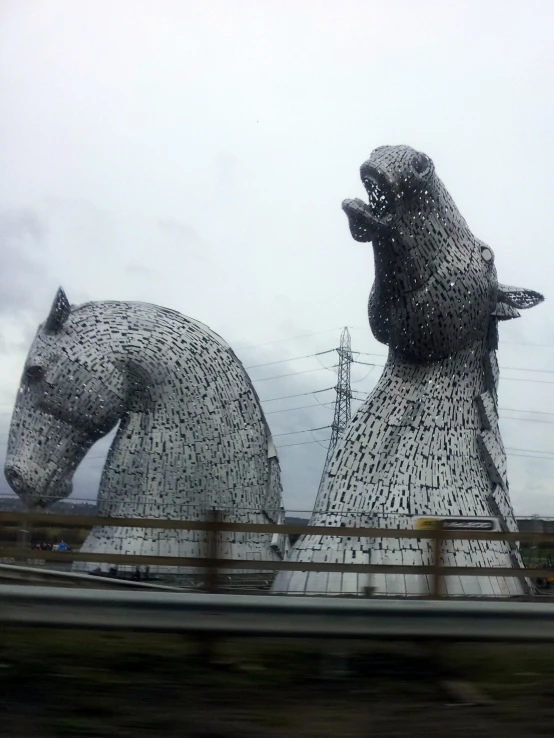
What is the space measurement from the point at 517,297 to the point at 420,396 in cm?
203

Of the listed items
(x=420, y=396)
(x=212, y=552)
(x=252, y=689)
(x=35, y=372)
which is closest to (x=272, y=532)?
(x=212, y=552)

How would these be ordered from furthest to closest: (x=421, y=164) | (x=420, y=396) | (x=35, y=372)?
(x=35, y=372), (x=420, y=396), (x=421, y=164)

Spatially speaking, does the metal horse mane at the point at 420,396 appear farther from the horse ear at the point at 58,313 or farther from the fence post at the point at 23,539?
the horse ear at the point at 58,313

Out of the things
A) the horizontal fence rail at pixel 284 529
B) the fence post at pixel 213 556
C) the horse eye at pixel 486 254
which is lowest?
the fence post at pixel 213 556

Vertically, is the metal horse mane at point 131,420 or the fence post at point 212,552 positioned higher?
the metal horse mane at point 131,420

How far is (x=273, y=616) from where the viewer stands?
11.1 feet

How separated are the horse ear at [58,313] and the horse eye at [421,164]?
211 inches

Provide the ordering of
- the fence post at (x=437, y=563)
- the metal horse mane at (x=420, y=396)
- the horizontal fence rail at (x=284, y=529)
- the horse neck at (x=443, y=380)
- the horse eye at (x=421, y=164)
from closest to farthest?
the horizontal fence rail at (x=284, y=529)
the fence post at (x=437, y=563)
the metal horse mane at (x=420, y=396)
the horse eye at (x=421, y=164)
the horse neck at (x=443, y=380)

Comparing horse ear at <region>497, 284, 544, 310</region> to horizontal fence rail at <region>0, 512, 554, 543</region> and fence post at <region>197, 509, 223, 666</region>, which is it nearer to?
horizontal fence rail at <region>0, 512, 554, 543</region>

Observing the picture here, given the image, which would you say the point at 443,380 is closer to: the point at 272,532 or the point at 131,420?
the point at 131,420

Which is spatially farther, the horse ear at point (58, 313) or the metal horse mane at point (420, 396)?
the horse ear at point (58, 313)

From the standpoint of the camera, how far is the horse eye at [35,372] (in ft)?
38.2

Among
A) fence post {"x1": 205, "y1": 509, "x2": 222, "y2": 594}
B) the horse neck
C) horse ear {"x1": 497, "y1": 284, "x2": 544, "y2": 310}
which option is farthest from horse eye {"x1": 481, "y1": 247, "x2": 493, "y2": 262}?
fence post {"x1": 205, "y1": 509, "x2": 222, "y2": 594}

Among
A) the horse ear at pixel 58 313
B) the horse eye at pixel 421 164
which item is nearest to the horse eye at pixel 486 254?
the horse eye at pixel 421 164
